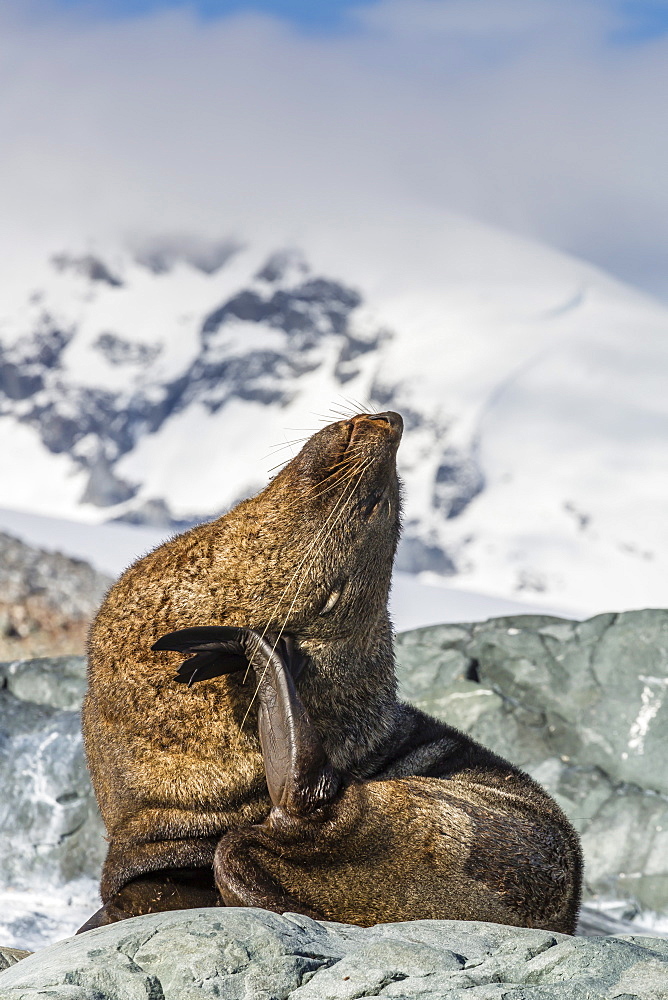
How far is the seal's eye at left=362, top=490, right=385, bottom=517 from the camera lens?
5906mm

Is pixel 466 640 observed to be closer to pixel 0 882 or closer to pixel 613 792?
pixel 613 792

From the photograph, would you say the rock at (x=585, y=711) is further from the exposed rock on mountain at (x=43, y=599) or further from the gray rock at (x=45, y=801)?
the exposed rock on mountain at (x=43, y=599)

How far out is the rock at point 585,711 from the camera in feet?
31.0

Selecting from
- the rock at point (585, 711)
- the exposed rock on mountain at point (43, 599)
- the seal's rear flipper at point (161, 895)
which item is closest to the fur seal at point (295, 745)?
the seal's rear flipper at point (161, 895)

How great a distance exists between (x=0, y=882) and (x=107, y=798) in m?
3.36

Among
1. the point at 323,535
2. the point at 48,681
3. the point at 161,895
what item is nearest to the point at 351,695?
the point at 323,535

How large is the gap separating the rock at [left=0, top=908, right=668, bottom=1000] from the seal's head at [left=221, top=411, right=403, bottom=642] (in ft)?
5.23

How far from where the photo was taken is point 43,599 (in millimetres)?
17906

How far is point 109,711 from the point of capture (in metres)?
5.73

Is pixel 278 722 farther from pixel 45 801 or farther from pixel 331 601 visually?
pixel 45 801

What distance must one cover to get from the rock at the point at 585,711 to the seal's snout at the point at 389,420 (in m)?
5.04

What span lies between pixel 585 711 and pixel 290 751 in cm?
586

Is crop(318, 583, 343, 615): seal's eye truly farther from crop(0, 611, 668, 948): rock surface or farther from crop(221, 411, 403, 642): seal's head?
crop(0, 611, 668, 948): rock surface

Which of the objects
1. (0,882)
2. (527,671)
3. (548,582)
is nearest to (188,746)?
(0,882)
